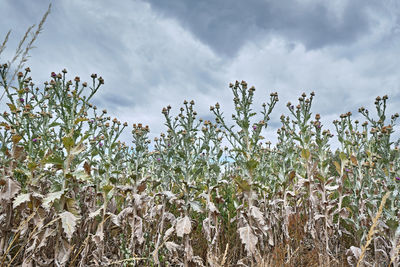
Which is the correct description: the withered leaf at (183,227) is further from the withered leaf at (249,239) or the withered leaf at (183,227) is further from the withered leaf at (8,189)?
the withered leaf at (8,189)

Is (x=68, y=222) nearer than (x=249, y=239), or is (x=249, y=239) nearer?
(x=68, y=222)

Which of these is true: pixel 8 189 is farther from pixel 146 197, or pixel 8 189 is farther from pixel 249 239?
pixel 249 239

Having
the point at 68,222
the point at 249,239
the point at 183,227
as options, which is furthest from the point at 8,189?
the point at 249,239

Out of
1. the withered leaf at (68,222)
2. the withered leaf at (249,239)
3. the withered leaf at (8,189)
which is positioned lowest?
the withered leaf at (68,222)

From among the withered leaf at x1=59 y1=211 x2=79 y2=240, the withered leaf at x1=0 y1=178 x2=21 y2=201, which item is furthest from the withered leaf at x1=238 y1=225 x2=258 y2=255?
the withered leaf at x1=0 y1=178 x2=21 y2=201

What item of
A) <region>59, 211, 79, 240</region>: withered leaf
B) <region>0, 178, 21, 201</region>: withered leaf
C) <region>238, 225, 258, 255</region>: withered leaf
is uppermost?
<region>0, 178, 21, 201</region>: withered leaf

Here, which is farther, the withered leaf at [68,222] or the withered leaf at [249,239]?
the withered leaf at [249,239]

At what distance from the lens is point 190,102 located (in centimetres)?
345

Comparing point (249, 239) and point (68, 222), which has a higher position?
point (249, 239)

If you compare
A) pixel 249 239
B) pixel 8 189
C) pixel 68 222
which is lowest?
pixel 68 222

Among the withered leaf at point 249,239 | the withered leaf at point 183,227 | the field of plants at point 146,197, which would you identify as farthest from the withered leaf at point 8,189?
the withered leaf at point 249,239

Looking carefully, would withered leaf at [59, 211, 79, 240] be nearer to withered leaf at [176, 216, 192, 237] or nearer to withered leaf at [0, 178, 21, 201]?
withered leaf at [0, 178, 21, 201]

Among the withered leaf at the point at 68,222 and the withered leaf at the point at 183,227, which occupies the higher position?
the withered leaf at the point at 183,227

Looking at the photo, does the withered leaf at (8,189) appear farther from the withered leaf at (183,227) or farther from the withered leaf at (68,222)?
the withered leaf at (183,227)
